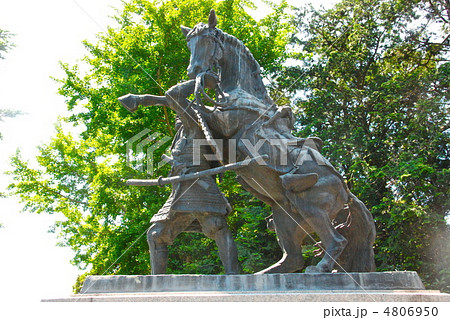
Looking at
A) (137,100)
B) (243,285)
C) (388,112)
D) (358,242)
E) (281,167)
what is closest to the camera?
(243,285)

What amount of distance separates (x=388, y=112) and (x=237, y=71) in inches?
391

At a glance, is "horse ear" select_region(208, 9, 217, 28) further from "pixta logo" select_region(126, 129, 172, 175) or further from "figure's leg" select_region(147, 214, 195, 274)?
"pixta logo" select_region(126, 129, 172, 175)

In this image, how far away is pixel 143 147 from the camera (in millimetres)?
14992

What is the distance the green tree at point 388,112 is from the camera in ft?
42.1

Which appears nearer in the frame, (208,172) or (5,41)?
(208,172)

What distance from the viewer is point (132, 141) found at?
14.3 m

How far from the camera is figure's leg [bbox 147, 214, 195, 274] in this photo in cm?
589

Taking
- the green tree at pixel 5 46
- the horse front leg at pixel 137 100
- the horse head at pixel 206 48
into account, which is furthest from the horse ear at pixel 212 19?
the green tree at pixel 5 46

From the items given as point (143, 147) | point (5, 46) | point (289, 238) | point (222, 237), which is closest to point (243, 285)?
point (222, 237)

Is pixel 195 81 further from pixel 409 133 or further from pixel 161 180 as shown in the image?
pixel 409 133

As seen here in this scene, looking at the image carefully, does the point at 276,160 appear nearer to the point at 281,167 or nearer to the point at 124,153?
the point at 281,167

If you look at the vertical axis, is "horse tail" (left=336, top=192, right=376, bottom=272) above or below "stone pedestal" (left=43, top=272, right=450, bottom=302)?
above

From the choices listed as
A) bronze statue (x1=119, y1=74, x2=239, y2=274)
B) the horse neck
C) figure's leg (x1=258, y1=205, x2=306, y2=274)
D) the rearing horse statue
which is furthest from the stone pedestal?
the horse neck

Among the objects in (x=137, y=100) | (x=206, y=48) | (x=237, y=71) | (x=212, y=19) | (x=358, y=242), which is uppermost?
(x=212, y=19)
